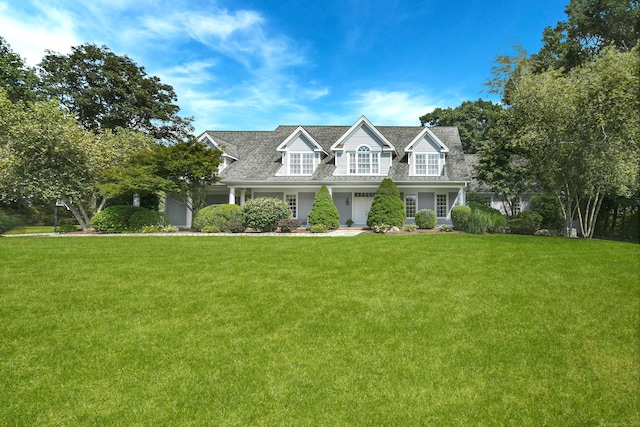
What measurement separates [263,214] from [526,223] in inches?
551

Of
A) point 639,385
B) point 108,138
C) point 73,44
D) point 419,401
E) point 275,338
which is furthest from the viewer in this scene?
point 73,44

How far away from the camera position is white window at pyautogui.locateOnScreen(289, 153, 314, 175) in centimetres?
2256

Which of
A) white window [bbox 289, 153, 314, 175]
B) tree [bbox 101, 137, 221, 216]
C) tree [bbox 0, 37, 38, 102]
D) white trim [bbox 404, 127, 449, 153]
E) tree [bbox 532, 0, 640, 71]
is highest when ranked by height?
tree [bbox 532, 0, 640, 71]

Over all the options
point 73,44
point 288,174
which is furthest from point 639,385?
point 73,44

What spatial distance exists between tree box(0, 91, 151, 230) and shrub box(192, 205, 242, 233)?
6805 millimetres

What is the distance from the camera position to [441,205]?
73.6ft

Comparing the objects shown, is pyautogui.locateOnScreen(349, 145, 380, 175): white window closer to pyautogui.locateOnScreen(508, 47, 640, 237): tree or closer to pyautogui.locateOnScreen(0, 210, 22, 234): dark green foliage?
pyautogui.locateOnScreen(508, 47, 640, 237): tree

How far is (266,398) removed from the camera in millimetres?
2986

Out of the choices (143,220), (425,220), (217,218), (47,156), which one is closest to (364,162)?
(425,220)

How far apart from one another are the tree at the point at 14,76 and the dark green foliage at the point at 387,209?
27.5 meters

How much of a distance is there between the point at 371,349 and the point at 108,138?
23639mm

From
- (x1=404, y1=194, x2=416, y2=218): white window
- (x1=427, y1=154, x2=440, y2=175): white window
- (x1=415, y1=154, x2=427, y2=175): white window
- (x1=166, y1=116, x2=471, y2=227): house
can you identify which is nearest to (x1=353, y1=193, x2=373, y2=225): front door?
(x1=166, y1=116, x2=471, y2=227): house

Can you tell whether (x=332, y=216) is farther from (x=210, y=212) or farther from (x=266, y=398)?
(x=266, y=398)

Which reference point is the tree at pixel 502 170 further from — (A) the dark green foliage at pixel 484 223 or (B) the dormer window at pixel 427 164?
(B) the dormer window at pixel 427 164
